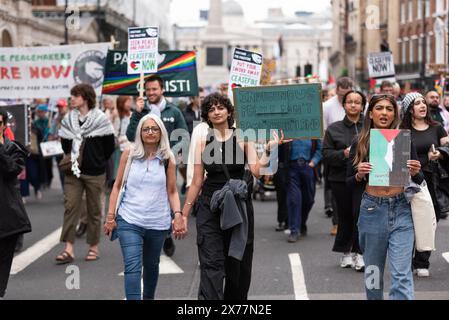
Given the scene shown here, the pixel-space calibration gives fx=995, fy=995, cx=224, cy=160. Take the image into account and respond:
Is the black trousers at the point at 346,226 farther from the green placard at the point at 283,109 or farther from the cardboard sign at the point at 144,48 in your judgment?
the cardboard sign at the point at 144,48

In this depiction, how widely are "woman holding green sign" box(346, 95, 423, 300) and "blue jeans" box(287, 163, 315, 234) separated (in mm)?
5067

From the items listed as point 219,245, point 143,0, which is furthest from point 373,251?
point 143,0

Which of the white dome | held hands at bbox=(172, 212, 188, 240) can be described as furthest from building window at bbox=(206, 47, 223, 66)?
held hands at bbox=(172, 212, 188, 240)

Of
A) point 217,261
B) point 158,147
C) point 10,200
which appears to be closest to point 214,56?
point 10,200

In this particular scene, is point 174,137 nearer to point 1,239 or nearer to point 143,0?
point 1,239

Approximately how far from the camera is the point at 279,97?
7617mm

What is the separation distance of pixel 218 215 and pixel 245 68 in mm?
4170

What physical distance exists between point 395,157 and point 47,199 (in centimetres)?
1180

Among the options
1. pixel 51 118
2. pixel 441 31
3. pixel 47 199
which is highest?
pixel 441 31

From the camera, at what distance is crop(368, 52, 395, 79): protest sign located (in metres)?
18.3

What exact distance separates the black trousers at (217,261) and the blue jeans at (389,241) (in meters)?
0.87

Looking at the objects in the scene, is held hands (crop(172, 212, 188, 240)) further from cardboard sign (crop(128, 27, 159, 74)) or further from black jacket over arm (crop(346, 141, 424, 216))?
cardboard sign (crop(128, 27, 159, 74))

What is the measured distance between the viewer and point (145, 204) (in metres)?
7.28

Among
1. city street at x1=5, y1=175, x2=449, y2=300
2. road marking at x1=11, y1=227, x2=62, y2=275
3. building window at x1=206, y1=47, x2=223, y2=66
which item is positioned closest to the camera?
city street at x1=5, y1=175, x2=449, y2=300
